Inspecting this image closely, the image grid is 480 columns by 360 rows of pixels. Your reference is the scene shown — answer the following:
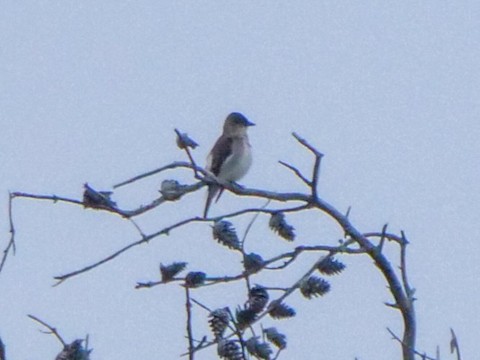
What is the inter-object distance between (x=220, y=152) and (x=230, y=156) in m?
0.20

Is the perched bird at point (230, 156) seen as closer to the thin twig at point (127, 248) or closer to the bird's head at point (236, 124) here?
the bird's head at point (236, 124)

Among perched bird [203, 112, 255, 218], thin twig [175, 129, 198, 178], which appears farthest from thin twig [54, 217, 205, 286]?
perched bird [203, 112, 255, 218]

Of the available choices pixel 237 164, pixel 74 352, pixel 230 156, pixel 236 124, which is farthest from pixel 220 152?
pixel 74 352

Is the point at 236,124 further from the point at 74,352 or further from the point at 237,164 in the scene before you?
the point at 74,352

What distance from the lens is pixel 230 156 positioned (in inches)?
455

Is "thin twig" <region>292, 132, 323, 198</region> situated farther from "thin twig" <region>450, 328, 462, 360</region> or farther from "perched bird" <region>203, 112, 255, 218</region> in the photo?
"perched bird" <region>203, 112, 255, 218</region>

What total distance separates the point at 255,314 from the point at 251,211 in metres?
0.73

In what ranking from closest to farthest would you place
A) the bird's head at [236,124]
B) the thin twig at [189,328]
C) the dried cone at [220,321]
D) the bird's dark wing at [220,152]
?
the thin twig at [189,328] → the dried cone at [220,321] → the bird's dark wing at [220,152] → the bird's head at [236,124]

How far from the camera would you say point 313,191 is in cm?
530

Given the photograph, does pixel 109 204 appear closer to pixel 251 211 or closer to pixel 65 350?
pixel 251 211

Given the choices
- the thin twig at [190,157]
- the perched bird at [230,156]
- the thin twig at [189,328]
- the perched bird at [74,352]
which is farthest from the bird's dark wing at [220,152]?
the perched bird at [74,352]

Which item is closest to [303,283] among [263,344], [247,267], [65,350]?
[247,267]

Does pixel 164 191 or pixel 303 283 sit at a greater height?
pixel 164 191

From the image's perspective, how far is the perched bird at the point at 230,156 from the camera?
11289mm
